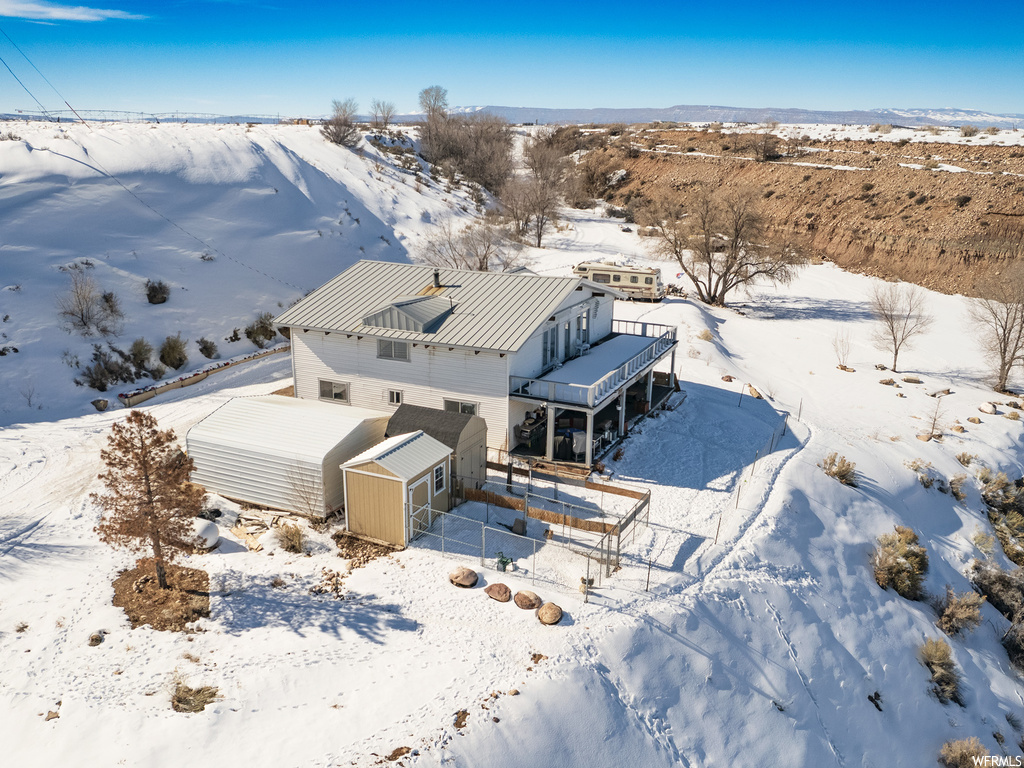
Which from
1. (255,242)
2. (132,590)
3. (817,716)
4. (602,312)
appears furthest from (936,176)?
(132,590)

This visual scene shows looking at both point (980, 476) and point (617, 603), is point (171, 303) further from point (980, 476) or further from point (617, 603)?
point (980, 476)

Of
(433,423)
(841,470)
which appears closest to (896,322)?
(841,470)

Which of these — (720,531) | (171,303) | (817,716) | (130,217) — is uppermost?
(130,217)

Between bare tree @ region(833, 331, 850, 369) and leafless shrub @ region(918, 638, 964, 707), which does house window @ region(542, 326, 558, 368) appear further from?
bare tree @ region(833, 331, 850, 369)

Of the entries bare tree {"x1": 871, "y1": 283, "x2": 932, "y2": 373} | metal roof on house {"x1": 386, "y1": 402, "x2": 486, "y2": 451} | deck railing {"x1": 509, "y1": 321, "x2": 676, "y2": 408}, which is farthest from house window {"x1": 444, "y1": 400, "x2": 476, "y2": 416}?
bare tree {"x1": 871, "y1": 283, "x2": 932, "y2": 373}

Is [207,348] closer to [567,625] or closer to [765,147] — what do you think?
[567,625]

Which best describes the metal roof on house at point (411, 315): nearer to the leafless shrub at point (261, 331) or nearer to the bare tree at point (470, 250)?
the leafless shrub at point (261, 331)

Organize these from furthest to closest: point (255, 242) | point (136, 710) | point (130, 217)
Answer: point (255, 242) → point (130, 217) → point (136, 710)
